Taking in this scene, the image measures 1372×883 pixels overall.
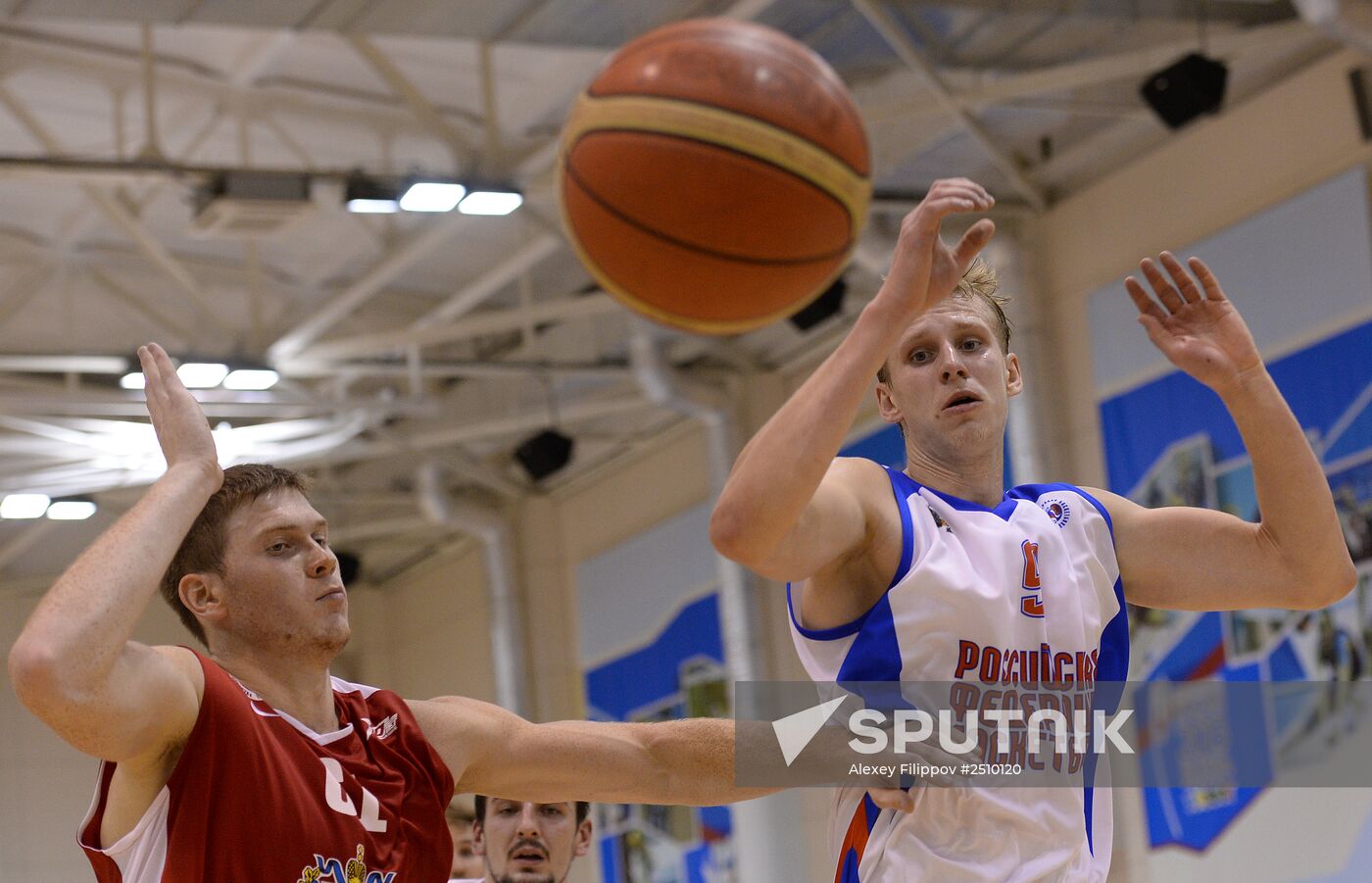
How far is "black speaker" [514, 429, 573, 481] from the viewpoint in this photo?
51.4 ft

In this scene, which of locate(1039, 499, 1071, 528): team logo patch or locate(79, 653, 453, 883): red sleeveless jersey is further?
locate(1039, 499, 1071, 528): team logo patch

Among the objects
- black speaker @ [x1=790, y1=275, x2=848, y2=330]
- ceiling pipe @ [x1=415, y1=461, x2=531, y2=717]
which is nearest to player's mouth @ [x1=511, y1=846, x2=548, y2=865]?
black speaker @ [x1=790, y1=275, x2=848, y2=330]

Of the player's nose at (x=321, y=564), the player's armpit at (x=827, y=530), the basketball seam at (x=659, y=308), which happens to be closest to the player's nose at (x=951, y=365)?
the player's armpit at (x=827, y=530)

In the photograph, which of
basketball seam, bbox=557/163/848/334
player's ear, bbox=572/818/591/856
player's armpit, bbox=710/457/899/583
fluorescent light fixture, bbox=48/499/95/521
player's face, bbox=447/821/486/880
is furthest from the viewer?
fluorescent light fixture, bbox=48/499/95/521

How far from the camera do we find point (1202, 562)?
136 inches

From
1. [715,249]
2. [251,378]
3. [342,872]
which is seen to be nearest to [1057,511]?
[715,249]

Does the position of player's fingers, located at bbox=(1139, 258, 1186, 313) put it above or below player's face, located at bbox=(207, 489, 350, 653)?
above

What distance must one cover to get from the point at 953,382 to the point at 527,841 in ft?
8.56

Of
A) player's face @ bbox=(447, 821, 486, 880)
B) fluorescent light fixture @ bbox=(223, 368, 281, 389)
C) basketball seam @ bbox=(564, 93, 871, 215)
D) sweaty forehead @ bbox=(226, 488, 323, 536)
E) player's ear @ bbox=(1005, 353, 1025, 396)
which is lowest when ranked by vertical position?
player's face @ bbox=(447, 821, 486, 880)

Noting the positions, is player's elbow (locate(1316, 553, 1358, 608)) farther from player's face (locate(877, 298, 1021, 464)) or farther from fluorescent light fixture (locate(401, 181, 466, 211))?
fluorescent light fixture (locate(401, 181, 466, 211))

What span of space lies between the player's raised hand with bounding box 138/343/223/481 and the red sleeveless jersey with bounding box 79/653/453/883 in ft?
1.28

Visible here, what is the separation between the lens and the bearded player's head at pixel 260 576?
11.1ft

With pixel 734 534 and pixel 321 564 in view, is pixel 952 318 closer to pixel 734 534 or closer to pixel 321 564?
pixel 734 534

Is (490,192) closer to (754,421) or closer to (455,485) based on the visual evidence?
(754,421)
